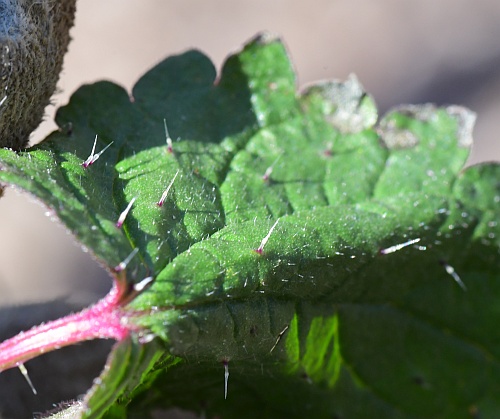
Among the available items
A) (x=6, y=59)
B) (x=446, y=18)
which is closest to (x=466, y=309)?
(x=6, y=59)

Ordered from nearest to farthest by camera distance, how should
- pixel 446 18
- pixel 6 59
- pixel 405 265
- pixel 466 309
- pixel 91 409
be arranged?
pixel 91 409
pixel 6 59
pixel 405 265
pixel 466 309
pixel 446 18

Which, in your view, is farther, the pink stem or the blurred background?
the blurred background

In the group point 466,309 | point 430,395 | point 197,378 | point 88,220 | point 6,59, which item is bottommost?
point 430,395

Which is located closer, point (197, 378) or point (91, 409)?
point (91, 409)

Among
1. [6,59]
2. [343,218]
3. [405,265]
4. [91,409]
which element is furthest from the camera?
[405,265]

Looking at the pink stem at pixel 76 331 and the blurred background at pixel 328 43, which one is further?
the blurred background at pixel 328 43

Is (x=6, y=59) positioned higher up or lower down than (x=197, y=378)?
higher up

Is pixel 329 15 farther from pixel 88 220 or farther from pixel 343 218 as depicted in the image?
pixel 88 220

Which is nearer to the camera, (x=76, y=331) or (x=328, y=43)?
(x=76, y=331)
